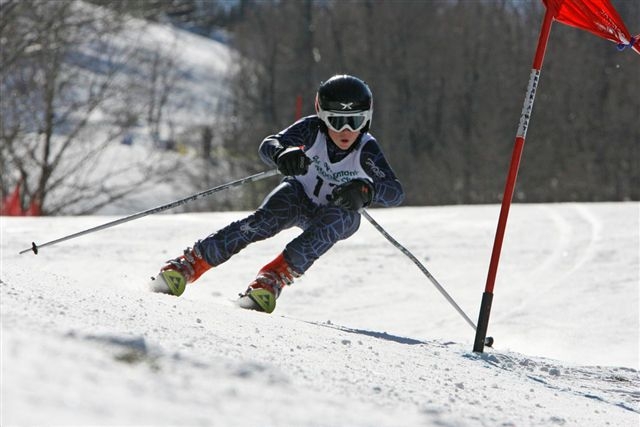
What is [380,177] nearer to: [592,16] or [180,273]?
[180,273]

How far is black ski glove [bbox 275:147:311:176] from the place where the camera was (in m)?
4.09

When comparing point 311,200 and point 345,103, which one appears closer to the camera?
point 345,103

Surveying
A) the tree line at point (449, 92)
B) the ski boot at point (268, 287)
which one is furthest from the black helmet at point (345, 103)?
the tree line at point (449, 92)

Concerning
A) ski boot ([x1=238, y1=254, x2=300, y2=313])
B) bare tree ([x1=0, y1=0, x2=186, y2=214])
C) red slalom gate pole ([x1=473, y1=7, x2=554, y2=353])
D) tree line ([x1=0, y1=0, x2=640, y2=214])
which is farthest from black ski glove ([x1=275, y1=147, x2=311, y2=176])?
tree line ([x1=0, y1=0, x2=640, y2=214])

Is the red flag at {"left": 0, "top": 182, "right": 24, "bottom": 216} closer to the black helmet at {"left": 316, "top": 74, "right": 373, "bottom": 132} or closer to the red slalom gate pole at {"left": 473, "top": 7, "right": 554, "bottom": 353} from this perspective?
the black helmet at {"left": 316, "top": 74, "right": 373, "bottom": 132}

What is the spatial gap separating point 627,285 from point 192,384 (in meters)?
4.90

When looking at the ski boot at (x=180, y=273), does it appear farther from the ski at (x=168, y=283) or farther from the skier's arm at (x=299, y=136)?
the skier's arm at (x=299, y=136)

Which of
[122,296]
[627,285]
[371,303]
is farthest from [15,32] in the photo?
[122,296]

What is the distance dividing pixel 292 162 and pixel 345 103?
18.4 inches

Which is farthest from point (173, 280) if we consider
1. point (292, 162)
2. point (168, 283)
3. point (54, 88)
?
point (54, 88)

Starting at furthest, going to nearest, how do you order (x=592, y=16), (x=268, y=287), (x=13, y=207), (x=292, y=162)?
(x=13, y=207)
(x=268, y=287)
(x=292, y=162)
(x=592, y=16)

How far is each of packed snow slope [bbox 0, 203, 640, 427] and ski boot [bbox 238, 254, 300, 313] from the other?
5.3 inches

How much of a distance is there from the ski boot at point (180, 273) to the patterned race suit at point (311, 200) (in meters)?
0.05

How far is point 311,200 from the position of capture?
455 cm
